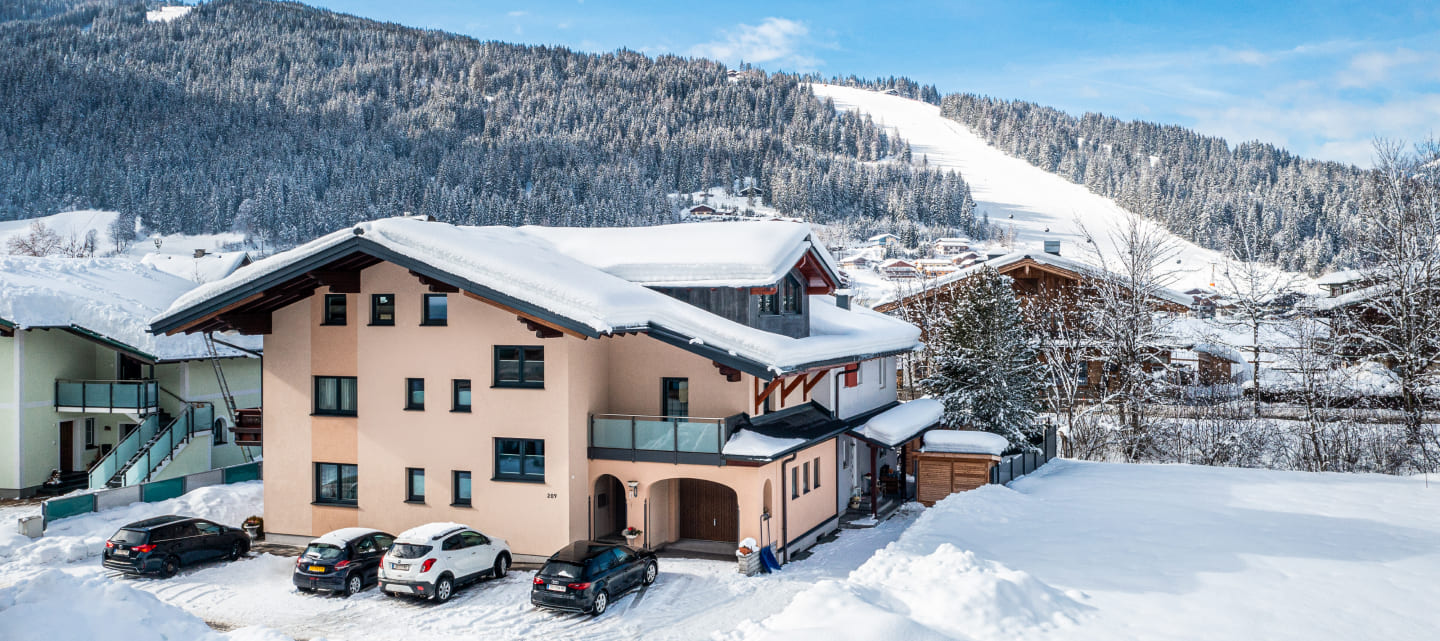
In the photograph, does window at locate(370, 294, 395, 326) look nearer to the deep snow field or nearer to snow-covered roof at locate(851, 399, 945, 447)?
the deep snow field

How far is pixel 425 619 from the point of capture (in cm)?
1756

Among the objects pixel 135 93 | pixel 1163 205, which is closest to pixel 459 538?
pixel 1163 205

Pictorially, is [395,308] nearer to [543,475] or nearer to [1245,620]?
[543,475]

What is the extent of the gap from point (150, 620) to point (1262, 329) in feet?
167

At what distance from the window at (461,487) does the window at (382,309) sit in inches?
170

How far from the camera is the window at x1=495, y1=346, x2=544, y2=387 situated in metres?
21.7

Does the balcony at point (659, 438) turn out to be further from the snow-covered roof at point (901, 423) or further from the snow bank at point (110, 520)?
the snow bank at point (110, 520)

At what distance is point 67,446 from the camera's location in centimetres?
3172

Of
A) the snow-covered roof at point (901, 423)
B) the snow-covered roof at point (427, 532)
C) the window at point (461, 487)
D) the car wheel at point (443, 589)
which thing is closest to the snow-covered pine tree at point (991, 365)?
the snow-covered roof at point (901, 423)

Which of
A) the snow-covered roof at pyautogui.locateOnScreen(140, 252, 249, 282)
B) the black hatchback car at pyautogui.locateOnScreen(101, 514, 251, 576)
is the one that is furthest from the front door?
the snow-covered roof at pyautogui.locateOnScreen(140, 252, 249, 282)

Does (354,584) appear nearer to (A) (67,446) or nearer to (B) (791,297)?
(B) (791,297)

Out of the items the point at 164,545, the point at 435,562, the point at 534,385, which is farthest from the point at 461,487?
the point at 164,545

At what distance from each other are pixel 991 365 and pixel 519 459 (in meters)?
17.5

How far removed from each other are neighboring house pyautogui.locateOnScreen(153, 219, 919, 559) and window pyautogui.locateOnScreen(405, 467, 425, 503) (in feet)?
0.15
